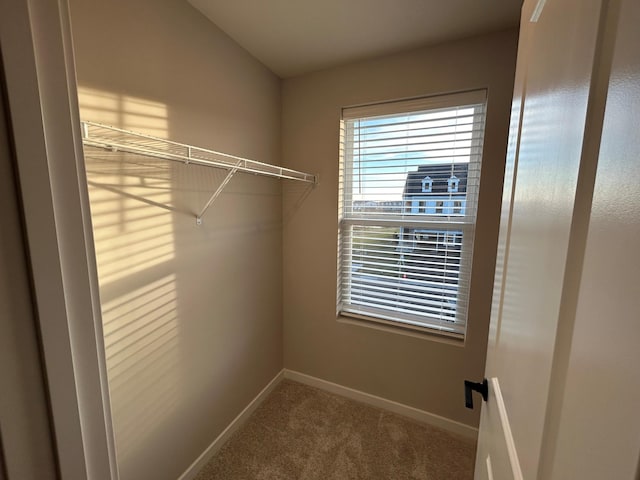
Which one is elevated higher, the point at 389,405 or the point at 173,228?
the point at 173,228

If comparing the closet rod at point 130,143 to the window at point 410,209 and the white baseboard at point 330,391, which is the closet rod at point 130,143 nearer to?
the window at point 410,209

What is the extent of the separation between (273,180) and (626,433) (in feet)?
Answer: 6.55

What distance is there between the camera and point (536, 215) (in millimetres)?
536

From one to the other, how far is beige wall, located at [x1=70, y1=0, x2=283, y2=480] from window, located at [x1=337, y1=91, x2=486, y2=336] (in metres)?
0.66

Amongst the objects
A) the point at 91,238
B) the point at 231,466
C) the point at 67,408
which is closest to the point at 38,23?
the point at 91,238

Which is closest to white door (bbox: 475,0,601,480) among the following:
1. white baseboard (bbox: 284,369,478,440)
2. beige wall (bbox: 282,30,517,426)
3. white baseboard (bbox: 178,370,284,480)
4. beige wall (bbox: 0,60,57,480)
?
beige wall (bbox: 0,60,57,480)

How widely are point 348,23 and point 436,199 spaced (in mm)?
1122

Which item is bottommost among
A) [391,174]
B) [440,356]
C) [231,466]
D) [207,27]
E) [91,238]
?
[231,466]

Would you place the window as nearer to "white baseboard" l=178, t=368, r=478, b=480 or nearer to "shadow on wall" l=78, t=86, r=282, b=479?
"white baseboard" l=178, t=368, r=478, b=480

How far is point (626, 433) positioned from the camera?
25 cm

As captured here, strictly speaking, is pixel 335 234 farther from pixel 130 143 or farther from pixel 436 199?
pixel 130 143

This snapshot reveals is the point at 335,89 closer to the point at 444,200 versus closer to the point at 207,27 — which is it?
the point at 207,27

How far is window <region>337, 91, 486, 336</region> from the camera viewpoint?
1.71 meters

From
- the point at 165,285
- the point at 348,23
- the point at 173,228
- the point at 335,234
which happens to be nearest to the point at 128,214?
the point at 173,228
